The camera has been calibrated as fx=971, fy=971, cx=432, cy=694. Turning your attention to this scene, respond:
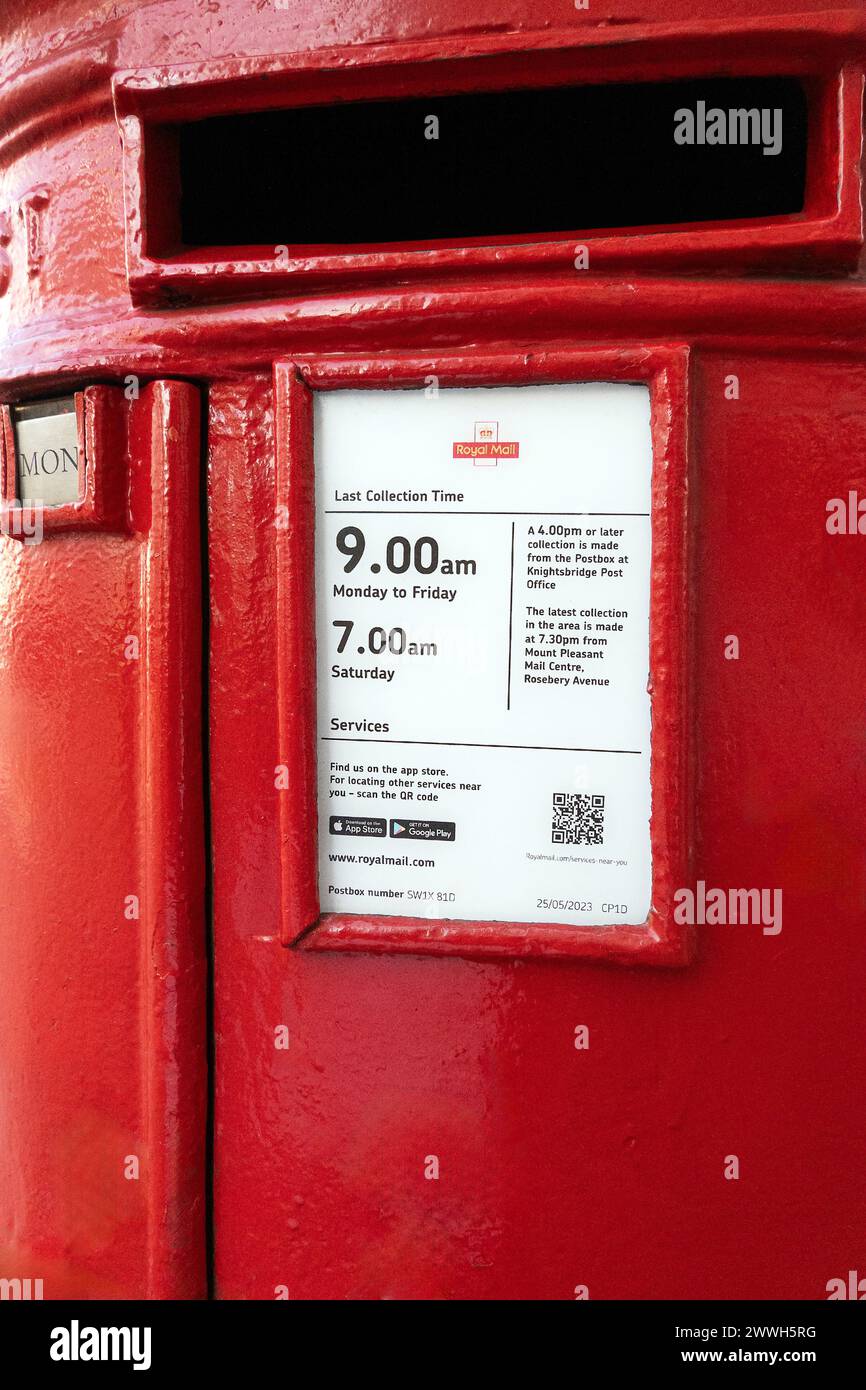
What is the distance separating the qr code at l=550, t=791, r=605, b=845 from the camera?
46.2 inches

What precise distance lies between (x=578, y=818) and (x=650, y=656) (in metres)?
0.21

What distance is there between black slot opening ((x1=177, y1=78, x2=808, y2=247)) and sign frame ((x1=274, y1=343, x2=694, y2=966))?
0.19 m

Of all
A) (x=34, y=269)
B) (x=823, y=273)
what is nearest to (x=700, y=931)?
(x=823, y=273)

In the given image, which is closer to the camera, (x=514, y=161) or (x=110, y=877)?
(x=514, y=161)

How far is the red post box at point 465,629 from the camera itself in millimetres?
1130

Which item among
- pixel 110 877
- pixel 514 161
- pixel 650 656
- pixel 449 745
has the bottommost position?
pixel 110 877

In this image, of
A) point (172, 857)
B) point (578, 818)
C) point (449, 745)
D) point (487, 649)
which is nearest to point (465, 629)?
point (487, 649)

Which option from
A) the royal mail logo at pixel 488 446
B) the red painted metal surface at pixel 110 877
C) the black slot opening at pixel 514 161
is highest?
the black slot opening at pixel 514 161

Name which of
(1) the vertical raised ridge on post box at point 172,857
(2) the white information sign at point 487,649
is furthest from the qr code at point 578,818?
(1) the vertical raised ridge on post box at point 172,857

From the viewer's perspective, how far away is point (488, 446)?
1.16 meters

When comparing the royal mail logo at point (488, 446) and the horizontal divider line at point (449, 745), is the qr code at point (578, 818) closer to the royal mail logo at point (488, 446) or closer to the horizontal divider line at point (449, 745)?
the horizontal divider line at point (449, 745)
